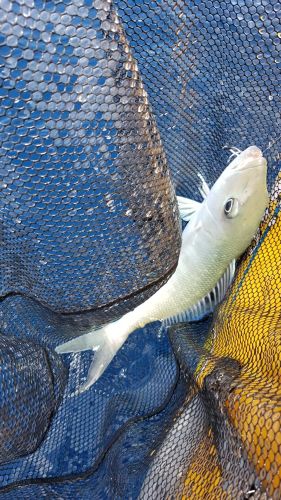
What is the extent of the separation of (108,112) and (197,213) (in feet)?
3.96

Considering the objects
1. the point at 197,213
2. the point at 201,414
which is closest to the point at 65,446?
the point at 201,414

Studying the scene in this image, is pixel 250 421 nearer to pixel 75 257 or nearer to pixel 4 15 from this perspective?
pixel 75 257

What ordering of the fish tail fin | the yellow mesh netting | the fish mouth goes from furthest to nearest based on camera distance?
the fish tail fin
the fish mouth
the yellow mesh netting

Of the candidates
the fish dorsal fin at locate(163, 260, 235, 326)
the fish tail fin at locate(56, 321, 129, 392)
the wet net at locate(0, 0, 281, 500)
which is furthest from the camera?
the fish dorsal fin at locate(163, 260, 235, 326)

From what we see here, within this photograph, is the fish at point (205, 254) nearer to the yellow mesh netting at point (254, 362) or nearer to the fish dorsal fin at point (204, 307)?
the fish dorsal fin at point (204, 307)

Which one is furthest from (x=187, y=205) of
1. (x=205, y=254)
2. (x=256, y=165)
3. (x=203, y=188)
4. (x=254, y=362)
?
(x=254, y=362)

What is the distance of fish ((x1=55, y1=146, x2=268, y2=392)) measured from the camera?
197 centimetres

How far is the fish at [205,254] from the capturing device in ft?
6.47

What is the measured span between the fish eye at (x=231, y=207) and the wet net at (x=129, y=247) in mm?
158

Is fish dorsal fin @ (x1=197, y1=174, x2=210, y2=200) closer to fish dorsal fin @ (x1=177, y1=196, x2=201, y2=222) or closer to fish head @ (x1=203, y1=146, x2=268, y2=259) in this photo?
fish dorsal fin @ (x1=177, y1=196, x2=201, y2=222)

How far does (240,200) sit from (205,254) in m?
0.32

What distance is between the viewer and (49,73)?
98 centimetres

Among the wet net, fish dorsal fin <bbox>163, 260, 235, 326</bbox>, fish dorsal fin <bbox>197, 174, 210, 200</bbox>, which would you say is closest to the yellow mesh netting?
the wet net

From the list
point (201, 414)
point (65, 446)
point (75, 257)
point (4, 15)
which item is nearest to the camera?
point (4, 15)
